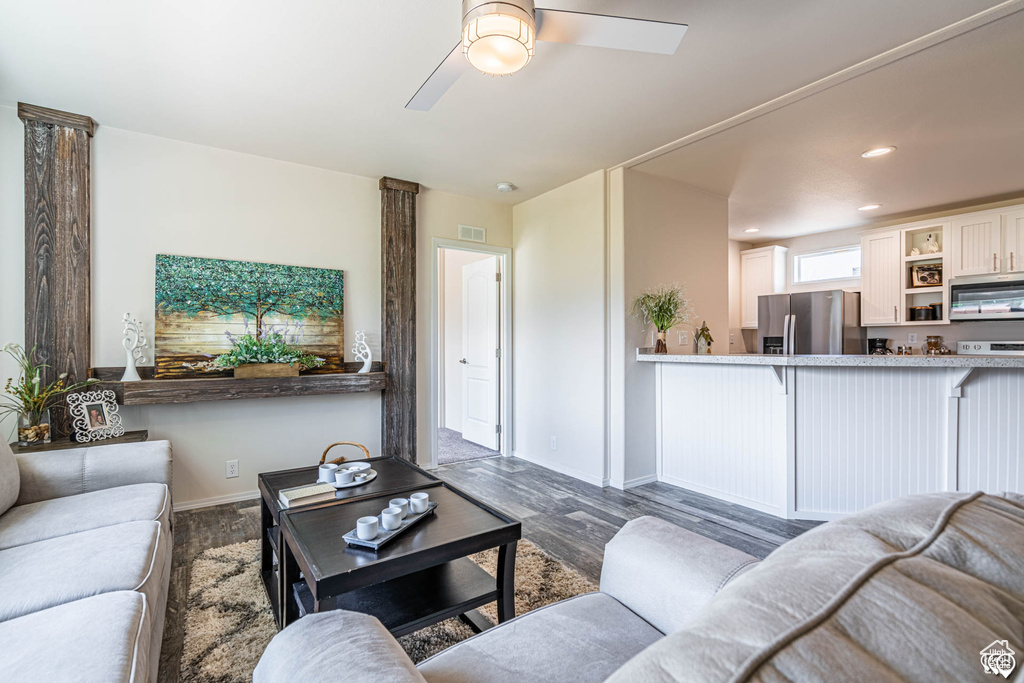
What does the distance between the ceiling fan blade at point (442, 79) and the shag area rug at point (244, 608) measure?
7.47 ft

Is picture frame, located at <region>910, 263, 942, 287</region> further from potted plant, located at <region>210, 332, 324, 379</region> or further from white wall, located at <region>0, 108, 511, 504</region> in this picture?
potted plant, located at <region>210, 332, 324, 379</region>

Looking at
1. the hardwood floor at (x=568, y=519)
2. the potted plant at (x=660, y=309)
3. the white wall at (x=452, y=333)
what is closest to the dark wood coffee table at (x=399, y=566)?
the hardwood floor at (x=568, y=519)

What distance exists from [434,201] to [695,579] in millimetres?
3965

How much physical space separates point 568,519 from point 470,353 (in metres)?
2.90

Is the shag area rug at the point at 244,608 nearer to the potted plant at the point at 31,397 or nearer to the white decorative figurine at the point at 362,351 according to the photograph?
the potted plant at the point at 31,397

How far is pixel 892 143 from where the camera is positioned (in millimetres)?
3400

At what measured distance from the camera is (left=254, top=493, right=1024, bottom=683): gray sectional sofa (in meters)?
0.42

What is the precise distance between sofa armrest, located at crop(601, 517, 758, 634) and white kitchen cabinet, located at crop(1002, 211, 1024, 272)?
17.7 ft

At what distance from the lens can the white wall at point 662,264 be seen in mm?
3870

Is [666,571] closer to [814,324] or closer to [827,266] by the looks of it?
[814,324]

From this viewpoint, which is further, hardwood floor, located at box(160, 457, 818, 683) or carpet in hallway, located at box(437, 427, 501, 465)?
carpet in hallway, located at box(437, 427, 501, 465)

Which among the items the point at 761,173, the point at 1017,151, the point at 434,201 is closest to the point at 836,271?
the point at 1017,151

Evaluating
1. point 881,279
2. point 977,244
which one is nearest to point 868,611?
point 977,244

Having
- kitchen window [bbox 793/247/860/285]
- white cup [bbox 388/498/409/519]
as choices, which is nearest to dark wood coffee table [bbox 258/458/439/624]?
white cup [bbox 388/498/409/519]
